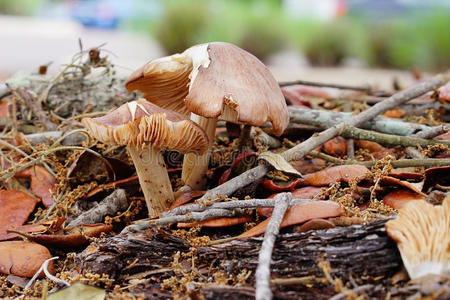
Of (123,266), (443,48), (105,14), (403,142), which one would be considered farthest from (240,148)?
(105,14)

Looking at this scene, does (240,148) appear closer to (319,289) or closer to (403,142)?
(403,142)

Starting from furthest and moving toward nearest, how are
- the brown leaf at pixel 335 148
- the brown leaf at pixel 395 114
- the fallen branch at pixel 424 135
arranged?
the brown leaf at pixel 395 114
the brown leaf at pixel 335 148
the fallen branch at pixel 424 135

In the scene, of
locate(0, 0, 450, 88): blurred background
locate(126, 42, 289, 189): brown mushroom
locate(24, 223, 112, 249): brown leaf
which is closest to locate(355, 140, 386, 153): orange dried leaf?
locate(126, 42, 289, 189): brown mushroom

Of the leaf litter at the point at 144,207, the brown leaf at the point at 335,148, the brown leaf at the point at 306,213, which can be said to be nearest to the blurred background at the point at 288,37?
the leaf litter at the point at 144,207

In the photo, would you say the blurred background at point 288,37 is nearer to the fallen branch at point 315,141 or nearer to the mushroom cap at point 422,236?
the fallen branch at point 315,141

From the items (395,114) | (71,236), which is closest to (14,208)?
(71,236)

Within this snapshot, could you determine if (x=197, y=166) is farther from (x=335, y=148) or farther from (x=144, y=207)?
(x=335, y=148)
